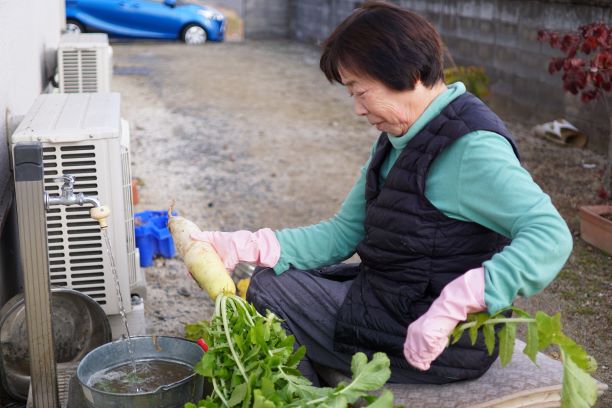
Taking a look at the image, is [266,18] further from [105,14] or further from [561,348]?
[561,348]

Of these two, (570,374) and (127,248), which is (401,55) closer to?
(570,374)

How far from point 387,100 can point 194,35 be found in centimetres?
1310

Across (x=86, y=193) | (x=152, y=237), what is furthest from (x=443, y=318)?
(x=152, y=237)

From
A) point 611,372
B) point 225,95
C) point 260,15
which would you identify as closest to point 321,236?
point 611,372

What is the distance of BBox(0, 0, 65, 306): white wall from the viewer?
3229 mm

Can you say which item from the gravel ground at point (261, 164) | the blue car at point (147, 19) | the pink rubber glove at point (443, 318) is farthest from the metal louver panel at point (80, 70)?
the blue car at point (147, 19)

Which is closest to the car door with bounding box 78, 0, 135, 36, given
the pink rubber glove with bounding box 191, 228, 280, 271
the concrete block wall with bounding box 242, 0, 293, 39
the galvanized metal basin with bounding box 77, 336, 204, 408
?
the concrete block wall with bounding box 242, 0, 293, 39

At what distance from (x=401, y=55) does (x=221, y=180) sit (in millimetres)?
4278

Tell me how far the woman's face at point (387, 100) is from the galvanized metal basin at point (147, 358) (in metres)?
0.85

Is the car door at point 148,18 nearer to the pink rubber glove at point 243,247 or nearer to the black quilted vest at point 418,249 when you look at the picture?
the pink rubber glove at point 243,247

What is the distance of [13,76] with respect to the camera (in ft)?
12.1

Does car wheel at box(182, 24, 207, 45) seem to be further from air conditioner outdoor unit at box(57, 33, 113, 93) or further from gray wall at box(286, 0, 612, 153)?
air conditioner outdoor unit at box(57, 33, 113, 93)

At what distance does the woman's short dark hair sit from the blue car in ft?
40.9

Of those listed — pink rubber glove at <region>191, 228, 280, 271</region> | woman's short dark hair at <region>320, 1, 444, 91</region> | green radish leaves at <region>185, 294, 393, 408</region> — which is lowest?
green radish leaves at <region>185, 294, 393, 408</region>
